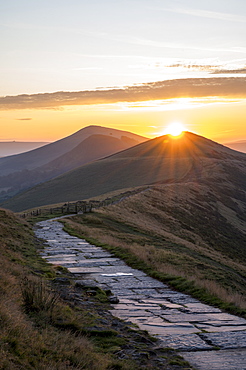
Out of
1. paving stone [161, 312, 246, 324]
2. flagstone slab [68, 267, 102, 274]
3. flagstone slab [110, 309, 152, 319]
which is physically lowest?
flagstone slab [68, 267, 102, 274]

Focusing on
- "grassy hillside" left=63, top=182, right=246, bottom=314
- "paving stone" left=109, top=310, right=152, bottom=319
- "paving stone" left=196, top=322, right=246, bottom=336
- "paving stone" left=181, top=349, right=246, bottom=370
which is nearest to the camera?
"paving stone" left=181, top=349, right=246, bottom=370

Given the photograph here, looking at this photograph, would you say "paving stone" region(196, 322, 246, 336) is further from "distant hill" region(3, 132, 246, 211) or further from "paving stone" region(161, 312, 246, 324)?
"distant hill" region(3, 132, 246, 211)

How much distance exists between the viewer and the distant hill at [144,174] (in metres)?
129

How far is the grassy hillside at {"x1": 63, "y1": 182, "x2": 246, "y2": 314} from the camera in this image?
16.8m

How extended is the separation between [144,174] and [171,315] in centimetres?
13729

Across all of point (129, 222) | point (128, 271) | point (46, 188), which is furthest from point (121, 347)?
point (46, 188)

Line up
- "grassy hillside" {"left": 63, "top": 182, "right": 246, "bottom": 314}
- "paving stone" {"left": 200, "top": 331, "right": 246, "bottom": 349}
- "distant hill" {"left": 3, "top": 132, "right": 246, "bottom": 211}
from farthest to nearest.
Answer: "distant hill" {"left": 3, "top": 132, "right": 246, "bottom": 211} → "grassy hillside" {"left": 63, "top": 182, "right": 246, "bottom": 314} → "paving stone" {"left": 200, "top": 331, "right": 246, "bottom": 349}

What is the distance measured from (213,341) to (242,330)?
1.19 metres

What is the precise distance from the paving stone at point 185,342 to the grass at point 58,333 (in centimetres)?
38

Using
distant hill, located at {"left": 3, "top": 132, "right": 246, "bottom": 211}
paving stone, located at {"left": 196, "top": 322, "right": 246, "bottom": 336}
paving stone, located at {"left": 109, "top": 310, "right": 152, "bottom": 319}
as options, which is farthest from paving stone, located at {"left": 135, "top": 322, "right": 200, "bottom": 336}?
distant hill, located at {"left": 3, "top": 132, "right": 246, "bottom": 211}

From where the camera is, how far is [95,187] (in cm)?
14250

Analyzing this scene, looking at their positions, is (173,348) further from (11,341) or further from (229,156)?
(229,156)

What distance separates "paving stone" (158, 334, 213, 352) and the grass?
380 mm

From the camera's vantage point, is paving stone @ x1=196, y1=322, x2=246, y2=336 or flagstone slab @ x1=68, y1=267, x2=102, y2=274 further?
flagstone slab @ x1=68, y1=267, x2=102, y2=274
